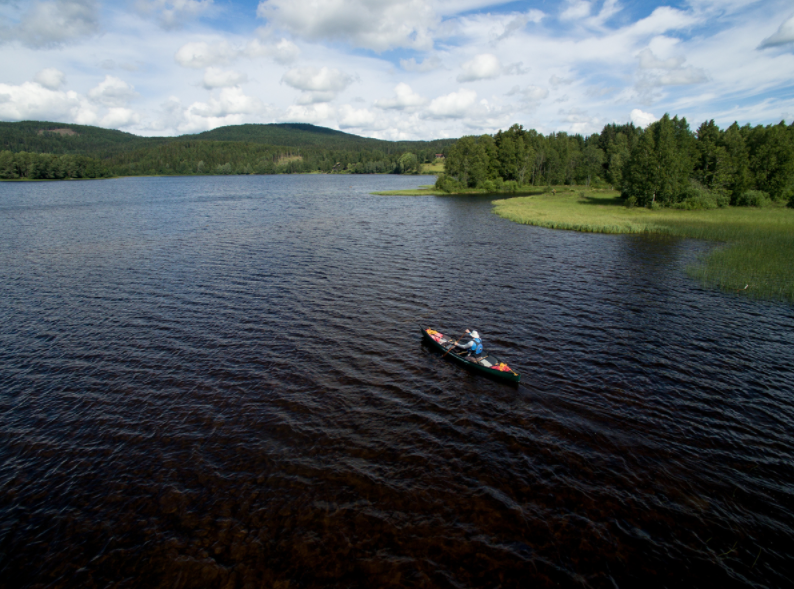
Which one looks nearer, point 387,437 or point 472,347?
point 387,437

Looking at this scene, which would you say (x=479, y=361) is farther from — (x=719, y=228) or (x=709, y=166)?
(x=709, y=166)

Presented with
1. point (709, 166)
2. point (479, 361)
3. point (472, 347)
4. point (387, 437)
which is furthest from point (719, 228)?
point (387, 437)

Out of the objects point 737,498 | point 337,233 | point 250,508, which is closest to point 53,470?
point 250,508

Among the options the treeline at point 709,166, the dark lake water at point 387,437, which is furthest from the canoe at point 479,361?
the treeline at point 709,166

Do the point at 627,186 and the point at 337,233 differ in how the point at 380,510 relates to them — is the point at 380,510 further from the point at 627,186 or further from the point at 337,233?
the point at 627,186

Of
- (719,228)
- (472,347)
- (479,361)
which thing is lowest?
(479,361)

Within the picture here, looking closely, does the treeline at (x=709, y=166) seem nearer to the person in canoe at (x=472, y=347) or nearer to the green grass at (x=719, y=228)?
the green grass at (x=719, y=228)

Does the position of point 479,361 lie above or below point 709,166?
below
